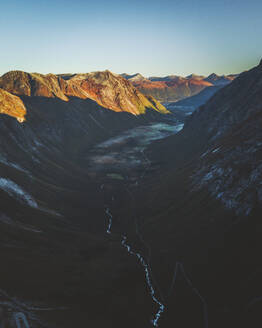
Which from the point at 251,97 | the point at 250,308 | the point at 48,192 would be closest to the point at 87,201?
the point at 48,192

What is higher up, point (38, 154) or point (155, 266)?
point (38, 154)

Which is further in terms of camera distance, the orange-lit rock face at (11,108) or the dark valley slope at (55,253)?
the orange-lit rock face at (11,108)

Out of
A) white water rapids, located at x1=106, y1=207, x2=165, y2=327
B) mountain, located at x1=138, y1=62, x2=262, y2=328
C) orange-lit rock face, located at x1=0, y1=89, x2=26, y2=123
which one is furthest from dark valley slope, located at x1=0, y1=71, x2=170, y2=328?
orange-lit rock face, located at x1=0, y1=89, x2=26, y2=123

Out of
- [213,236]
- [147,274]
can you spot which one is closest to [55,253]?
[147,274]

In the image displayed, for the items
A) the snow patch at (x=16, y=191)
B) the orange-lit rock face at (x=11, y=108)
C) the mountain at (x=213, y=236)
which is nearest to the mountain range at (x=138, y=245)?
the mountain at (x=213, y=236)

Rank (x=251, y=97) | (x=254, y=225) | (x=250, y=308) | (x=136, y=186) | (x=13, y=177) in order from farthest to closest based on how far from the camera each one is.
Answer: (x=251, y=97) → (x=136, y=186) → (x=13, y=177) → (x=254, y=225) → (x=250, y=308)

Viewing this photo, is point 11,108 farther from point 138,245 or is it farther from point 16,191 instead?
point 138,245

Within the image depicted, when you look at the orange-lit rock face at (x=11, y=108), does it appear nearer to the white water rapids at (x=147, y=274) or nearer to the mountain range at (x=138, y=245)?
the mountain range at (x=138, y=245)

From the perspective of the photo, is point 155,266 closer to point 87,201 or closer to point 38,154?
point 87,201
